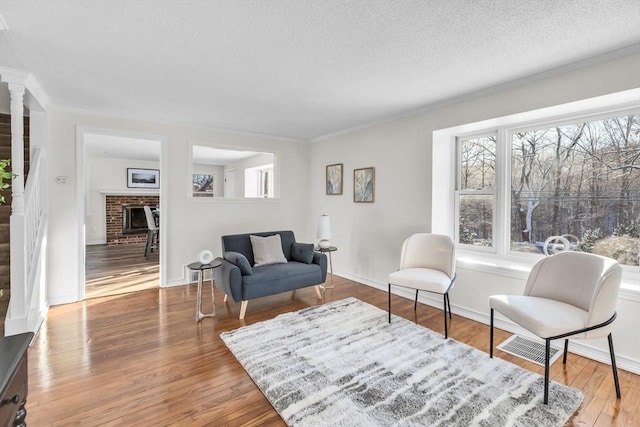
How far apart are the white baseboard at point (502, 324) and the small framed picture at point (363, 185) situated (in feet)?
3.88

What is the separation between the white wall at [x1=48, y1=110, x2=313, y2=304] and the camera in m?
3.63

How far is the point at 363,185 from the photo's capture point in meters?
4.50

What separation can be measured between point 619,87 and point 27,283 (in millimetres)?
5118

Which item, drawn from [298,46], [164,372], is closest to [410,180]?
[298,46]

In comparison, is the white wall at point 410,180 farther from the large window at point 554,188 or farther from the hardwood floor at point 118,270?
the hardwood floor at point 118,270

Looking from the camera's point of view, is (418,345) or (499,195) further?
(499,195)

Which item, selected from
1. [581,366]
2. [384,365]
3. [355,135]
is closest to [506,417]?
[384,365]

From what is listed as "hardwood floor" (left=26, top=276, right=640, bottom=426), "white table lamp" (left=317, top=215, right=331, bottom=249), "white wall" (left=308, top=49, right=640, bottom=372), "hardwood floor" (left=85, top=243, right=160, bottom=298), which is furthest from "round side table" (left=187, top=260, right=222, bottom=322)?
"white wall" (left=308, top=49, right=640, bottom=372)

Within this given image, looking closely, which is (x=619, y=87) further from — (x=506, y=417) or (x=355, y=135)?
(x=355, y=135)

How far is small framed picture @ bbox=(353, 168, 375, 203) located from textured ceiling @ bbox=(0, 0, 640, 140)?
1.20 m

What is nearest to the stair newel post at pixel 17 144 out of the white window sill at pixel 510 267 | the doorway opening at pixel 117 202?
the doorway opening at pixel 117 202

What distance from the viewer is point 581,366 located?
2344mm

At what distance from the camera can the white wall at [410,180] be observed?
2336mm

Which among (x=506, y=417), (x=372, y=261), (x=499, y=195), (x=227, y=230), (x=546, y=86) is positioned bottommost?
(x=506, y=417)
